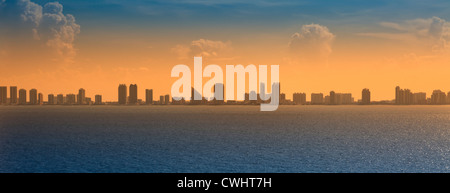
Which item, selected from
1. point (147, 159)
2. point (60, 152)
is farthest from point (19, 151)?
point (147, 159)

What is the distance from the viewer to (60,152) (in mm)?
76812

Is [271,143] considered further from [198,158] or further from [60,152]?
[60,152]

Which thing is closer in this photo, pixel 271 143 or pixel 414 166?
pixel 414 166

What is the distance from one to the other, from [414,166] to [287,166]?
21.5 meters

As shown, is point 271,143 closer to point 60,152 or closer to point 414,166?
point 414,166

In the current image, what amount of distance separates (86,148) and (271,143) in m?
42.5
